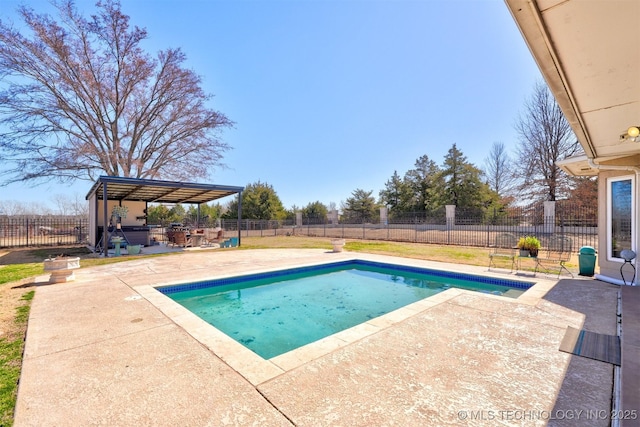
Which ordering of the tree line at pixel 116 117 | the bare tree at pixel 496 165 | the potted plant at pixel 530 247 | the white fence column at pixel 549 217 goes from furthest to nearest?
the bare tree at pixel 496 165, the tree line at pixel 116 117, the white fence column at pixel 549 217, the potted plant at pixel 530 247

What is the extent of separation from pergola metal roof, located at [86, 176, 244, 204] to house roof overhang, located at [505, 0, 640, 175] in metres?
11.6

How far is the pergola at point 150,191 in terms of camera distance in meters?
10.0

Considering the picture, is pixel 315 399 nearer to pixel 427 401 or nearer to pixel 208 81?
pixel 427 401

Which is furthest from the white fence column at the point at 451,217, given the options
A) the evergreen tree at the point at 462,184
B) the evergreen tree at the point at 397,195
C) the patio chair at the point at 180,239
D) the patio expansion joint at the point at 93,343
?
the patio expansion joint at the point at 93,343

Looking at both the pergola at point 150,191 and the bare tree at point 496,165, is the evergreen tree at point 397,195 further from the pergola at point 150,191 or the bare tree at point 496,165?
the pergola at point 150,191

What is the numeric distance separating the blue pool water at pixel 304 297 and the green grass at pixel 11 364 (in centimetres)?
214

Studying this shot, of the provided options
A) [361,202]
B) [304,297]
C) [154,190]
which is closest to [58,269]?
[304,297]

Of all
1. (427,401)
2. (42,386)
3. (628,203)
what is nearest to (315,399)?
(427,401)

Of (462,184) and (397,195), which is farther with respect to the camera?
(397,195)

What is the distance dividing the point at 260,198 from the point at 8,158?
17.8 m

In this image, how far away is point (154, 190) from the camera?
12.8m

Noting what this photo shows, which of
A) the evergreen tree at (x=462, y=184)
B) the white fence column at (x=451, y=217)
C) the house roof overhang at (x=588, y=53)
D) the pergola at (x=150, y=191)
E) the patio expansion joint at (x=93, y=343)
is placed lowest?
the patio expansion joint at (x=93, y=343)

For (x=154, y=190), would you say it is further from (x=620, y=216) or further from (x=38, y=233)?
(x=620, y=216)

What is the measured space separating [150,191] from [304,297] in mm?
10805
